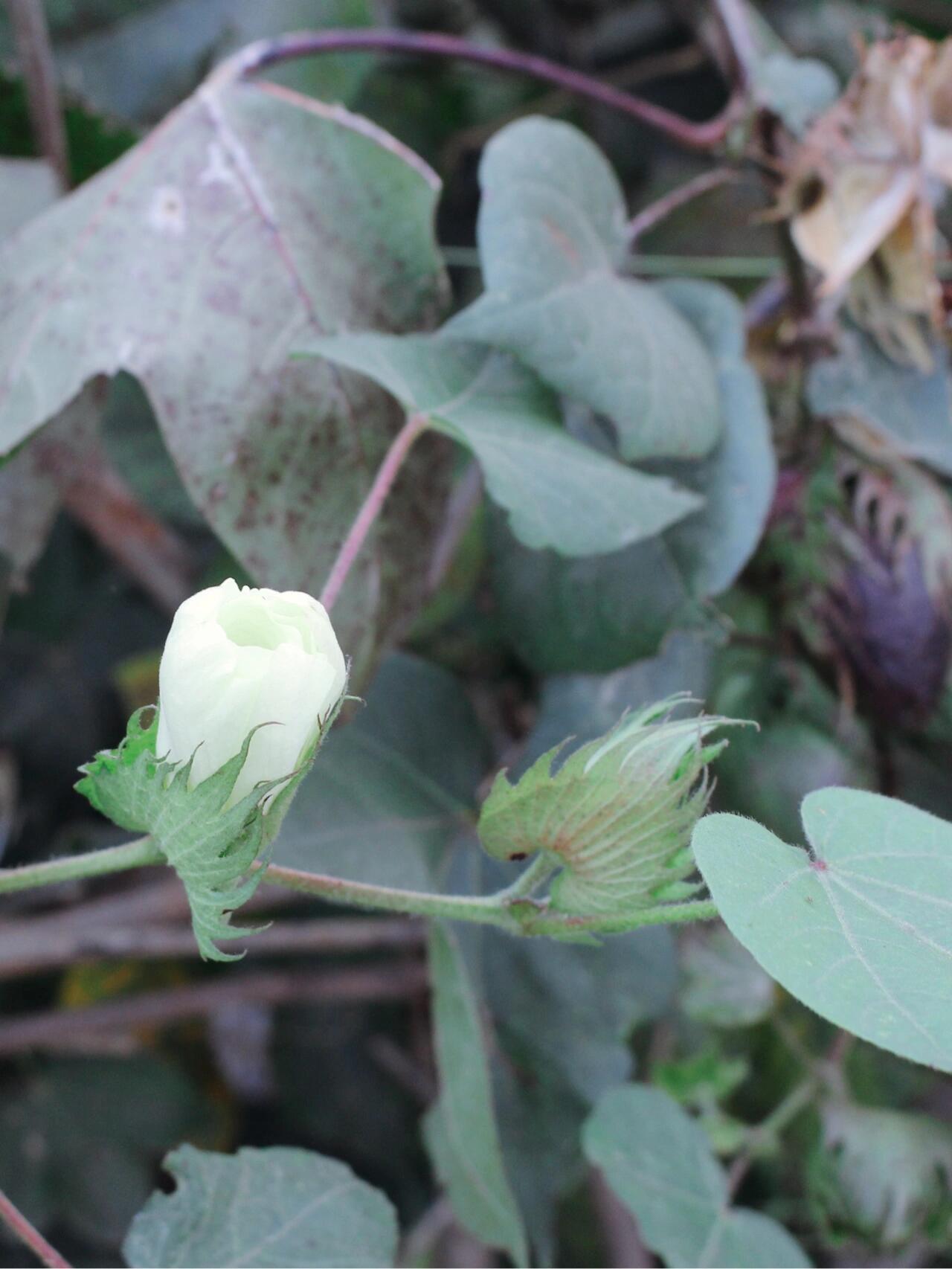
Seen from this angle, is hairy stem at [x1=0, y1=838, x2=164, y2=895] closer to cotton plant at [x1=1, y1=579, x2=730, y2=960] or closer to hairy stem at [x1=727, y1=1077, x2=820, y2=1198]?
cotton plant at [x1=1, y1=579, x2=730, y2=960]

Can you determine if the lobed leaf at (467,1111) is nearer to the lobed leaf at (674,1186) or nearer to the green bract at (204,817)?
the lobed leaf at (674,1186)

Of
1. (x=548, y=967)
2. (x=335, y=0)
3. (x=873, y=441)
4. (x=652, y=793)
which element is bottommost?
(x=548, y=967)

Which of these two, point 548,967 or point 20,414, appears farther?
point 548,967

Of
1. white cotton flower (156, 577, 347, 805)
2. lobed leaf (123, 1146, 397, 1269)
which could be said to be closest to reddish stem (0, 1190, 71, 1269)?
lobed leaf (123, 1146, 397, 1269)

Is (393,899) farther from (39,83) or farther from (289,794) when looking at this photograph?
(39,83)

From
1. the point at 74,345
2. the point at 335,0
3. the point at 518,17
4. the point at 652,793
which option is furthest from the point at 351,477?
the point at 518,17

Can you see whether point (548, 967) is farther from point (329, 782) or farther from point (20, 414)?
point (20, 414)

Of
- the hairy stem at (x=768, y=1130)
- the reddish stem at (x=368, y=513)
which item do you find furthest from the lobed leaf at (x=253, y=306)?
the hairy stem at (x=768, y=1130)

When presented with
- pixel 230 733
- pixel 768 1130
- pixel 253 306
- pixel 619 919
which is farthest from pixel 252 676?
pixel 768 1130
